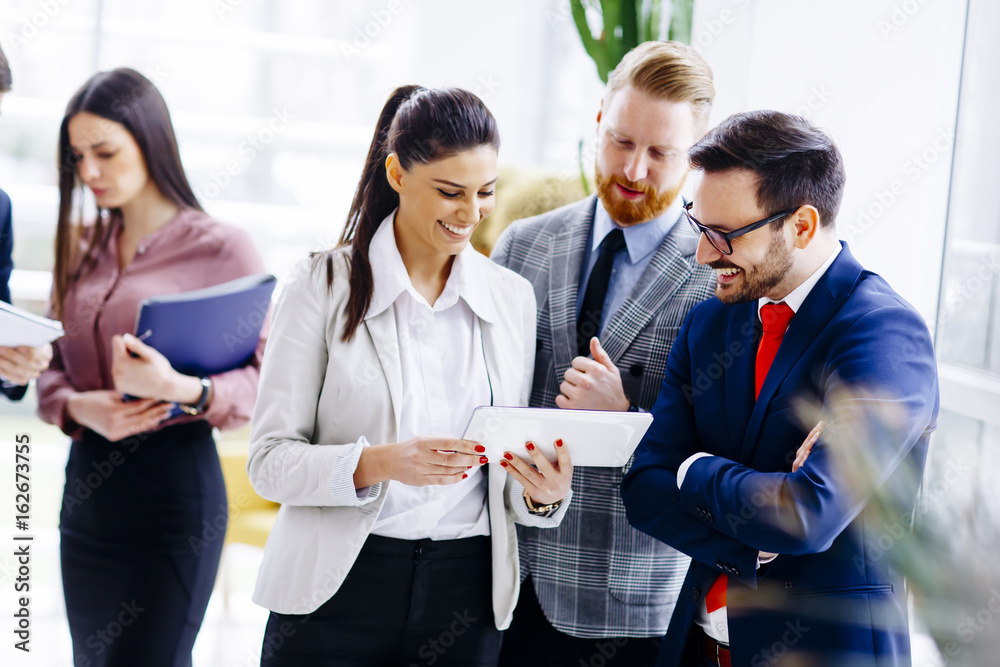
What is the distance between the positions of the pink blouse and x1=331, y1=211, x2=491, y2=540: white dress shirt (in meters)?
0.48

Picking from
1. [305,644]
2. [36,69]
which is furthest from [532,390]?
[36,69]

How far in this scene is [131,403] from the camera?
180 cm

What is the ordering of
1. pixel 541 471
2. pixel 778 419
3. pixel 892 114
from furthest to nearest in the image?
pixel 892 114
pixel 541 471
pixel 778 419

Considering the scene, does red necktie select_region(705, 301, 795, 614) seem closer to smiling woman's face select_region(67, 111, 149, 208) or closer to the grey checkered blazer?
the grey checkered blazer

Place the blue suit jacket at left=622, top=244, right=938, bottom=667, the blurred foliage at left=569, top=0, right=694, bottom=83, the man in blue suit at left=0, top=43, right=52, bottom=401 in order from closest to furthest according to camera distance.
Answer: the blue suit jacket at left=622, top=244, right=938, bottom=667 < the man in blue suit at left=0, top=43, right=52, bottom=401 < the blurred foliage at left=569, top=0, right=694, bottom=83

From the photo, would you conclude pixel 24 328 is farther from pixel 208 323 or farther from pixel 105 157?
pixel 105 157

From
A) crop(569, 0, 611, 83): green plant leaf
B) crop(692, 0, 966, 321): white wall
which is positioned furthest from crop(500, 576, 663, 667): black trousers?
crop(569, 0, 611, 83): green plant leaf

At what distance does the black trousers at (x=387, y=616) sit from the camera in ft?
4.75

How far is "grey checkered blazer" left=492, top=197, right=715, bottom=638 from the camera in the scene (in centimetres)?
167

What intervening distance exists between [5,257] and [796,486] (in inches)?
72.5

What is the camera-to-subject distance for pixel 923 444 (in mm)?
1270

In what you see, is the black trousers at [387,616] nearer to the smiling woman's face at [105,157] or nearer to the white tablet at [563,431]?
the white tablet at [563,431]

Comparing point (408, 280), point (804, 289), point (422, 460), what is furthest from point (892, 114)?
point (422, 460)

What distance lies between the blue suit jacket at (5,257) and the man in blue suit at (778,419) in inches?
58.0
